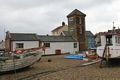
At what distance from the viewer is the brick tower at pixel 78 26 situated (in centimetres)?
5866

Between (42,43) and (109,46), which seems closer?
(109,46)

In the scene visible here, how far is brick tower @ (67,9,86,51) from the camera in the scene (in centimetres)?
5866

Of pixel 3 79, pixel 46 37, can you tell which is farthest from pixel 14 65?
pixel 46 37

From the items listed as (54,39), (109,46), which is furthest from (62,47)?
(109,46)

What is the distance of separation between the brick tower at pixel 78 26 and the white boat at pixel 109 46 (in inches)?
1224

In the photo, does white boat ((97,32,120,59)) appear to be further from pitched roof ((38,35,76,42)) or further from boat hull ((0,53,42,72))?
pitched roof ((38,35,76,42))

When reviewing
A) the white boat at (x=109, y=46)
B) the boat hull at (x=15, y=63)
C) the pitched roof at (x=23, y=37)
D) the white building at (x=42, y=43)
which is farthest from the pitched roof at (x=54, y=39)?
the boat hull at (x=15, y=63)

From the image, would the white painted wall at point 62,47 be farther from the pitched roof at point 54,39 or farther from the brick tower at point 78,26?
the brick tower at point 78,26

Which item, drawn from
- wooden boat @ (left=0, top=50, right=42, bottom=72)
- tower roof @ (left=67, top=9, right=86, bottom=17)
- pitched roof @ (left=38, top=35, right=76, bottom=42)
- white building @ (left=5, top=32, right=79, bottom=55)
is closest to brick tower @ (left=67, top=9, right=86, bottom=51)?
tower roof @ (left=67, top=9, right=86, bottom=17)

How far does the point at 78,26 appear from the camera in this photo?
59312 millimetres

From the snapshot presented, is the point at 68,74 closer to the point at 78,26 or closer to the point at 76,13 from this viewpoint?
the point at 78,26

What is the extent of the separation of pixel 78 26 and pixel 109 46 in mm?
35456

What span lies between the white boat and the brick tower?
3109cm

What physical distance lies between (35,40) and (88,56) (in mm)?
17235
